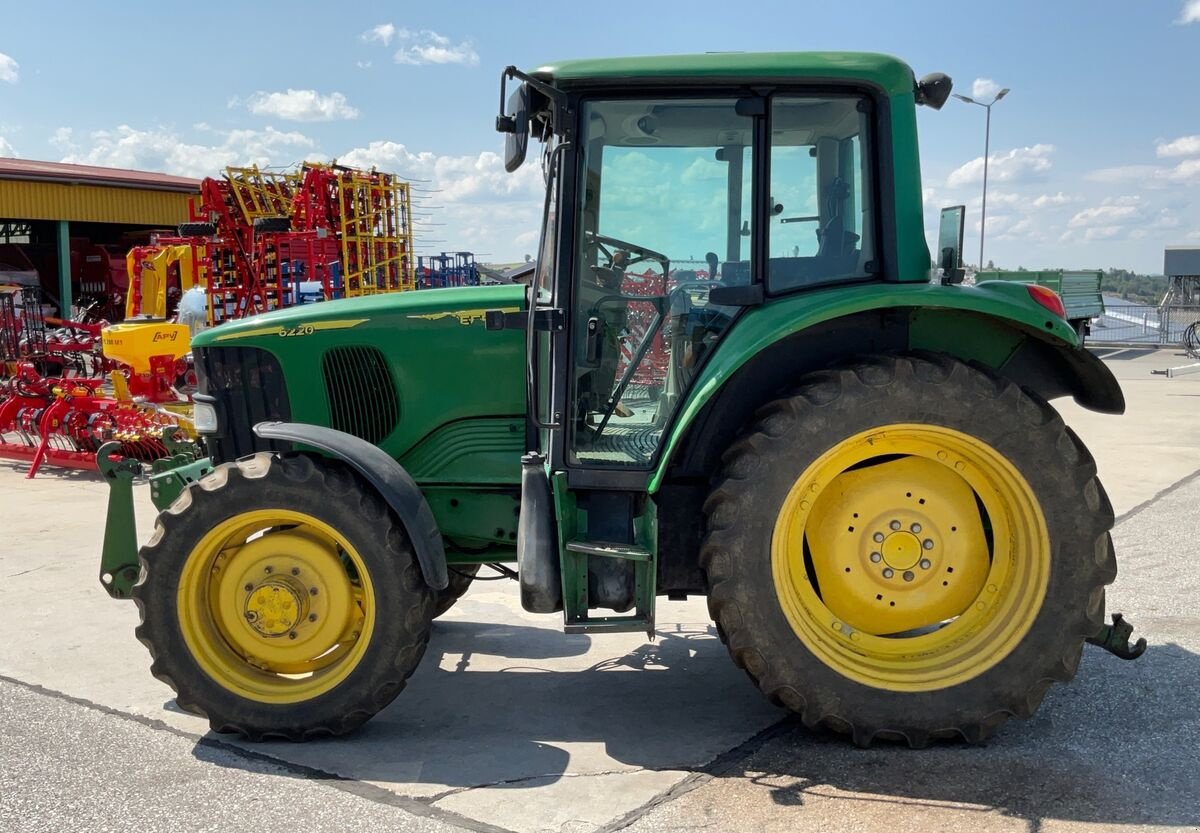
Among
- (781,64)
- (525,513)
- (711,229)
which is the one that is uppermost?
(781,64)

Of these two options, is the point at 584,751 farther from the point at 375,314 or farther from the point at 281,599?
the point at 375,314

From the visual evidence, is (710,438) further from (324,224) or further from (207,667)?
(324,224)

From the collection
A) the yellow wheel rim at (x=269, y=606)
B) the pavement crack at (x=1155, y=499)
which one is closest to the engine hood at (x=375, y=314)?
the yellow wheel rim at (x=269, y=606)

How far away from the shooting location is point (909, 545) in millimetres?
3955

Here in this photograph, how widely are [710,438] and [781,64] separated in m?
1.38

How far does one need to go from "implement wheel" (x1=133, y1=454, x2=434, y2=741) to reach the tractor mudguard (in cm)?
8

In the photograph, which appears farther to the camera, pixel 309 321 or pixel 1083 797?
pixel 309 321

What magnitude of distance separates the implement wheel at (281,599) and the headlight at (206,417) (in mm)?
627

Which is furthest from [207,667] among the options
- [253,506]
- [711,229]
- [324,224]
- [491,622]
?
[324,224]

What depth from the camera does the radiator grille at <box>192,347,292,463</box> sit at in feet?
14.8

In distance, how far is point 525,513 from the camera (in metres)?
3.94

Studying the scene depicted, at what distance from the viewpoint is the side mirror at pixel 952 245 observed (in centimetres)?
407

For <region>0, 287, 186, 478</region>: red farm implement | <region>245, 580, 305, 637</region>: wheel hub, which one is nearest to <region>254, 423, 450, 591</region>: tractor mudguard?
<region>245, 580, 305, 637</region>: wheel hub

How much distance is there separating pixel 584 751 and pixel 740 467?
121cm
